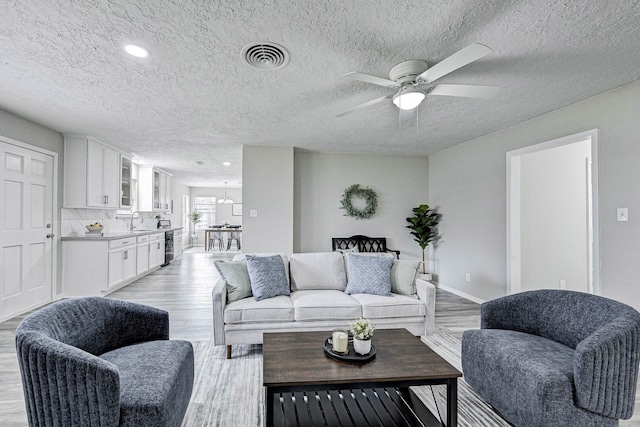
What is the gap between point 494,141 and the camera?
4.44 metres

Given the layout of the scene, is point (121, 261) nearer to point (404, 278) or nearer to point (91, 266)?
point (91, 266)

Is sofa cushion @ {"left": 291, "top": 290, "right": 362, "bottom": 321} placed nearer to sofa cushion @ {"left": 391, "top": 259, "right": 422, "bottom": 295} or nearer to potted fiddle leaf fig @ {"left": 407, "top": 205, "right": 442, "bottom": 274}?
sofa cushion @ {"left": 391, "top": 259, "right": 422, "bottom": 295}

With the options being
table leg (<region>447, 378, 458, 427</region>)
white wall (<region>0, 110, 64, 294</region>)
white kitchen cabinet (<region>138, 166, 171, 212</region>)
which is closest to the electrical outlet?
table leg (<region>447, 378, 458, 427</region>)

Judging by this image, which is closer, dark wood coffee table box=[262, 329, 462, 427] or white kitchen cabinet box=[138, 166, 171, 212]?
dark wood coffee table box=[262, 329, 462, 427]

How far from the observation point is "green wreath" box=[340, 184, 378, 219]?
5.91 m

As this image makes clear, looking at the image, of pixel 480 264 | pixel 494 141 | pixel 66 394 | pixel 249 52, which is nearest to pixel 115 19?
pixel 249 52

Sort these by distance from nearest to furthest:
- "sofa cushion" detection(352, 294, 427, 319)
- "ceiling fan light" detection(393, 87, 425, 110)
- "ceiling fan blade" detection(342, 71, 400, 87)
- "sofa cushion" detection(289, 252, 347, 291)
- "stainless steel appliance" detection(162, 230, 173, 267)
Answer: "ceiling fan blade" detection(342, 71, 400, 87) → "ceiling fan light" detection(393, 87, 425, 110) → "sofa cushion" detection(352, 294, 427, 319) → "sofa cushion" detection(289, 252, 347, 291) → "stainless steel appliance" detection(162, 230, 173, 267)

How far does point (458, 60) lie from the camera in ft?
6.29

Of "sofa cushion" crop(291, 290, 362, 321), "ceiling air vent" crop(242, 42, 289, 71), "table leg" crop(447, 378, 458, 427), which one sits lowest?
"table leg" crop(447, 378, 458, 427)

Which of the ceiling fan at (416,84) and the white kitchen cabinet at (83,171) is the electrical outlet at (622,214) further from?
the white kitchen cabinet at (83,171)

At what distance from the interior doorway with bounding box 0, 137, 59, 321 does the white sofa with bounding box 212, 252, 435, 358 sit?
278 cm

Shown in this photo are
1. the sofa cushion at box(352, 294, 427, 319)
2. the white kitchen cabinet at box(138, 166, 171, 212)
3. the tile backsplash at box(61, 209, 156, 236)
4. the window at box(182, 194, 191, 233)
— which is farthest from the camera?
the window at box(182, 194, 191, 233)

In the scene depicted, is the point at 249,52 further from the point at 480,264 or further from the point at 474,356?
the point at 480,264

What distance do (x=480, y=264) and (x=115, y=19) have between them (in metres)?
4.94
